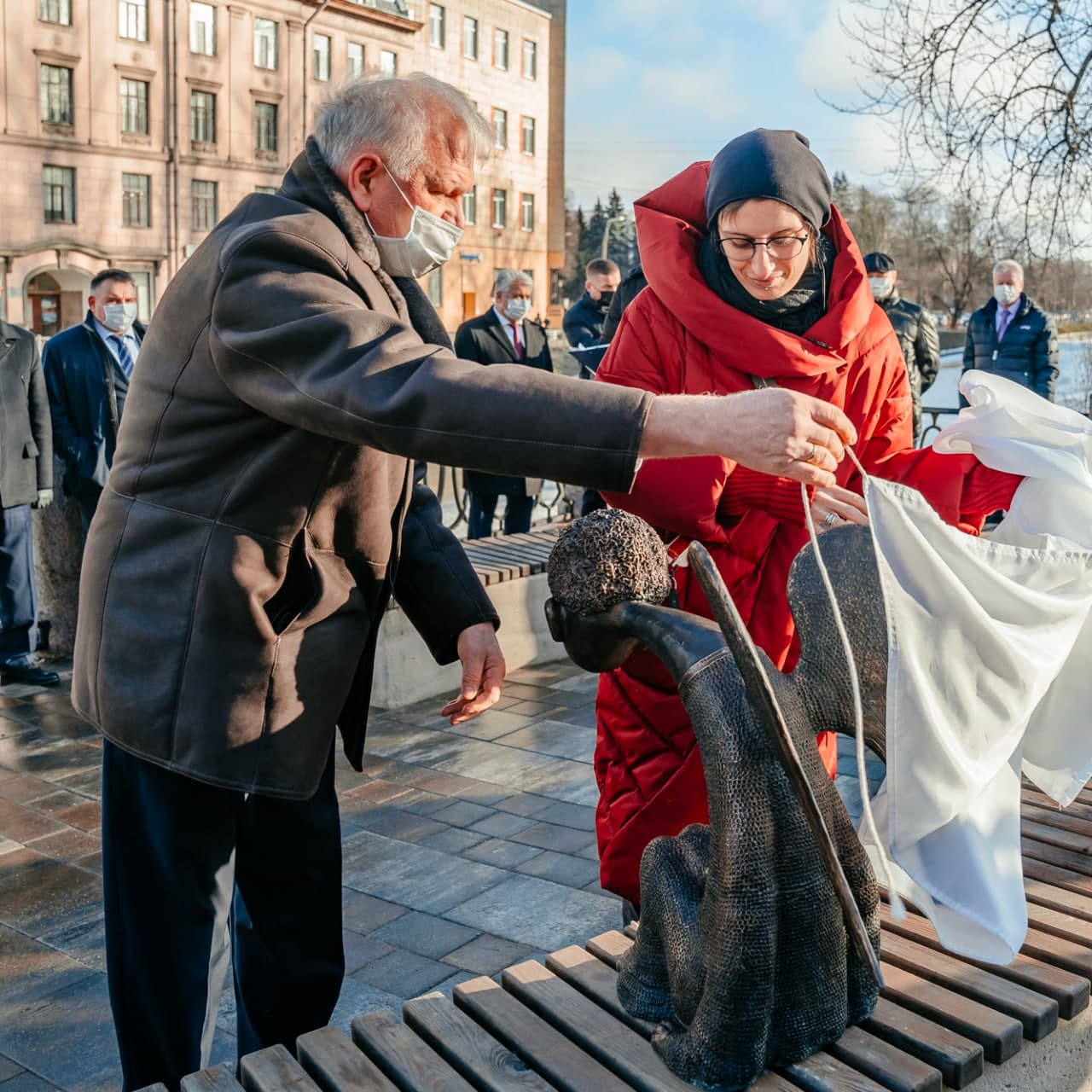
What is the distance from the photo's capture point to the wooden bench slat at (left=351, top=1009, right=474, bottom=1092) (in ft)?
6.83


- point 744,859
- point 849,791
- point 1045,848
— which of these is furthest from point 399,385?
point 849,791

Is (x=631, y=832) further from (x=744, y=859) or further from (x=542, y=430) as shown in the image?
(x=542, y=430)

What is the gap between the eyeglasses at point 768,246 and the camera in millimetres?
2908

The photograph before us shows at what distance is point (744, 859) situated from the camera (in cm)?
198

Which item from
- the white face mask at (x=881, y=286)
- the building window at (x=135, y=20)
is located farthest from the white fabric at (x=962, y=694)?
the building window at (x=135, y=20)

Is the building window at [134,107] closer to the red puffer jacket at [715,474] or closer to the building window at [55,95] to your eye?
the building window at [55,95]

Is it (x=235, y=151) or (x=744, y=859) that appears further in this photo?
(x=235, y=151)

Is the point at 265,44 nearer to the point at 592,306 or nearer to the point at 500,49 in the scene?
the point at 500,49

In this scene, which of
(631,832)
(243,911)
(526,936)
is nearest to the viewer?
(243,911)

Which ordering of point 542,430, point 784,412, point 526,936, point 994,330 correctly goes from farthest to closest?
1. point 994,330
2. point 526,936
3. point 542,430
4. point 784,412

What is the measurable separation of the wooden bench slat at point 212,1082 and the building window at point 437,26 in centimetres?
5212

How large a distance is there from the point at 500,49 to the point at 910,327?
4831 centimetres

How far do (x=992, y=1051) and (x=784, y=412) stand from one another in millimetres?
1152

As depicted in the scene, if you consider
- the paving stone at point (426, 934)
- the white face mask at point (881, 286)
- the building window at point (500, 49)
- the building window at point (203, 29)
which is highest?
the building window at point (500, 49)
